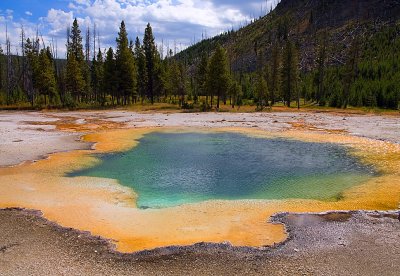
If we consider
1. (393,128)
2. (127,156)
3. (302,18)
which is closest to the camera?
(127,156)

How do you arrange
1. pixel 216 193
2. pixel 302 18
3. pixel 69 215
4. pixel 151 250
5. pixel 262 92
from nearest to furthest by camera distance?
pixel 151 250 < pixel 69 215 < pixel 216 193 < pixel 262 92 < pixel 302 18

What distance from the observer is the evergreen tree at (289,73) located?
74.0 metres

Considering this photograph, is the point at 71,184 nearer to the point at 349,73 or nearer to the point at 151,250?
the point at 151,250

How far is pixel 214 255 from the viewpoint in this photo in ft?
33.7

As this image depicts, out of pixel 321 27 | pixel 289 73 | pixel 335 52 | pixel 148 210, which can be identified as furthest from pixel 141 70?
pixel 321 27

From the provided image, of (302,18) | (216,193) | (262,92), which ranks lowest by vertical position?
(216,193)

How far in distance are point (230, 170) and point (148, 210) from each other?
28.5 feet

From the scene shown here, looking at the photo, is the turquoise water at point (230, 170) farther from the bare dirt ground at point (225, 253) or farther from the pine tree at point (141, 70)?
the pine tree at point (141, 70)

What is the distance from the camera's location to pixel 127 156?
26.2m

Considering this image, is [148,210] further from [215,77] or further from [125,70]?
[125,70]

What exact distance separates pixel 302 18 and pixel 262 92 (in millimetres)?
130090

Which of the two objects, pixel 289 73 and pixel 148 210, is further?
pixel 289 73

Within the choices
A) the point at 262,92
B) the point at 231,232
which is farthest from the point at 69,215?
the point at 262,92

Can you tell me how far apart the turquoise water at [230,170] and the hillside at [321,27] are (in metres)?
98.4
